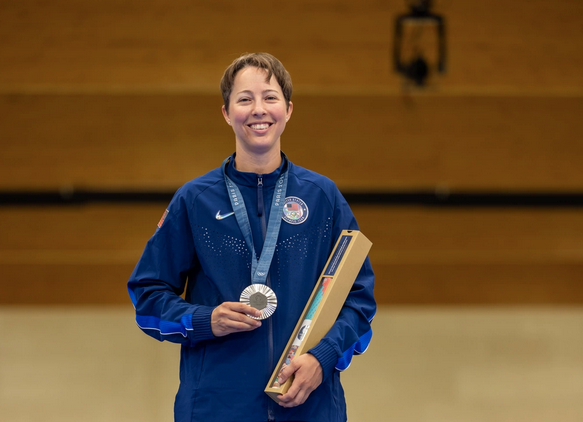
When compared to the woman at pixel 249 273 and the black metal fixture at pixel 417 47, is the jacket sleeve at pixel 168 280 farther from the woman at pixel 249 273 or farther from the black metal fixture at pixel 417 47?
the black metal fixture at pixel 417 47

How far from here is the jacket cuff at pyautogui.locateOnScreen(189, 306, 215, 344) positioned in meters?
1.40

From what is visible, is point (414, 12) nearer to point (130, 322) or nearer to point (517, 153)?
point (517, 153)

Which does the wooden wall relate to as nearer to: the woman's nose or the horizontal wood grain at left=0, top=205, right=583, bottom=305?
the horizontal wood grain at left=0, top=205, right=583, bottom=305

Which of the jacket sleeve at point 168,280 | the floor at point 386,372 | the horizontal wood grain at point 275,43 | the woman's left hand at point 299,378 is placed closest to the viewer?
the woman's left hand at point 299,378

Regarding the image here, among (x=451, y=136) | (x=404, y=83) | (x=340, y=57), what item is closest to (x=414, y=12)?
(x=404, y=83)

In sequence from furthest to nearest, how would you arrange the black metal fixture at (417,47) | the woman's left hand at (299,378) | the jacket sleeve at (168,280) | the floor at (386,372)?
the black metal fixture at (417,47) → the floor at (386,372) → the jacket sleeve at (168,280) → the woman's left hand at (299,378)

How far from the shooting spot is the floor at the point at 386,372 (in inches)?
140

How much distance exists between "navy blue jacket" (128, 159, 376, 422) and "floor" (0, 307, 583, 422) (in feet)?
6.98

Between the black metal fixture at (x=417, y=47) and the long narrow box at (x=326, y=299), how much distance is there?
5039mm

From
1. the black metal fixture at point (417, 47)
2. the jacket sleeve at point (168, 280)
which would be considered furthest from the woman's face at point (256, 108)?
the black metal fixture at point (417, 47)

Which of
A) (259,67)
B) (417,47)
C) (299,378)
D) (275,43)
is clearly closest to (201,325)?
(299,378)

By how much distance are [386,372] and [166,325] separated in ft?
10.2

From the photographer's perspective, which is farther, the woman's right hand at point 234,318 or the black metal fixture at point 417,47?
the black metal fixture at point 417,47

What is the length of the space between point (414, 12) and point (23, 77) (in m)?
4.33
